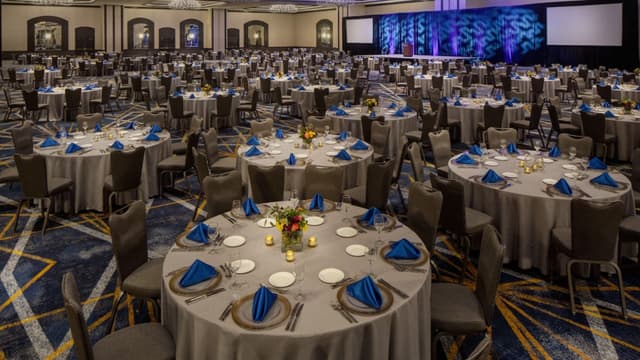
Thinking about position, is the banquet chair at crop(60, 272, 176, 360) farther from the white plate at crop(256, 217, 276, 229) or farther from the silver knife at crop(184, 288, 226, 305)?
the white plate at crop(256, 217, 276, 229)

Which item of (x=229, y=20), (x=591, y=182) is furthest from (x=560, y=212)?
(x=229, y=20)

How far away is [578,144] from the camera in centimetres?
571

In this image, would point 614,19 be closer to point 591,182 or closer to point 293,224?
point 591,182

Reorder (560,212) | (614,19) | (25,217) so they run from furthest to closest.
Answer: (614,19) < (25,217) < (560,212)

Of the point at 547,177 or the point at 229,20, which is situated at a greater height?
the point at 229,20

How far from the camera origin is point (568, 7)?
20.0 metres

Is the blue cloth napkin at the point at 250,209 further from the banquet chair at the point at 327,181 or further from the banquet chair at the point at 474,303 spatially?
the banquet chair at the point at 474,303

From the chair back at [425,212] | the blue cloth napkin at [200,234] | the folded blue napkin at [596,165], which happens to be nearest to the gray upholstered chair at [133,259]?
the blue cloth napkin at [200,234]

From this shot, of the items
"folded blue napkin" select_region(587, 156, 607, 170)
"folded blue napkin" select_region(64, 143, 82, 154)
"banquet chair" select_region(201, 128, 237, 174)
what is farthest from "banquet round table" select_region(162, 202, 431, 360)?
"folded blue napkin" select_region(64, 143, 82, 154)

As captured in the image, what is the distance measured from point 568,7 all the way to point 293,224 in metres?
21.2

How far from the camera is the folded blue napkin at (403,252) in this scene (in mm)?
2883

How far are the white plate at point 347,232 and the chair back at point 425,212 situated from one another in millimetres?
687

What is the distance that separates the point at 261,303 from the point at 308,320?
232 mm

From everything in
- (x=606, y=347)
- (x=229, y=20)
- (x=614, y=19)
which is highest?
(x=229, y=20)
